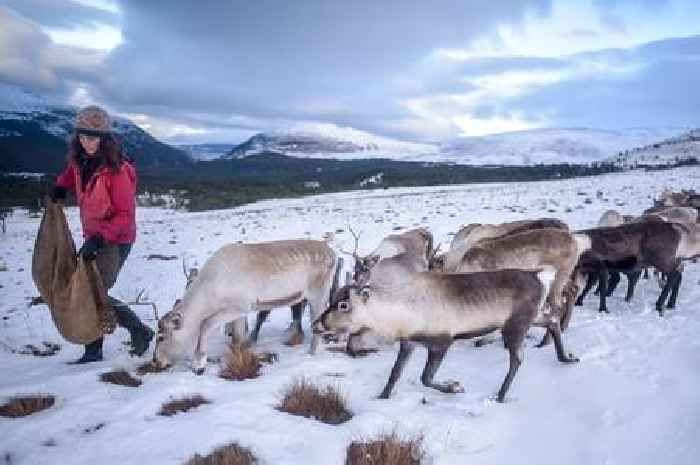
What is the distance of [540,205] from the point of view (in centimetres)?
A: 2575

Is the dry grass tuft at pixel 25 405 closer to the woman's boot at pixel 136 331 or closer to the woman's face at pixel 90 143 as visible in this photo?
the woman's boot at pixel 136 331

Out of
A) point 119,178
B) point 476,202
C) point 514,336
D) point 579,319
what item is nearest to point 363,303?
point 514,336

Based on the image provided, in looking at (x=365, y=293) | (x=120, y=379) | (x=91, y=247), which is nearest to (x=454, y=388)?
(x=365, y=293)

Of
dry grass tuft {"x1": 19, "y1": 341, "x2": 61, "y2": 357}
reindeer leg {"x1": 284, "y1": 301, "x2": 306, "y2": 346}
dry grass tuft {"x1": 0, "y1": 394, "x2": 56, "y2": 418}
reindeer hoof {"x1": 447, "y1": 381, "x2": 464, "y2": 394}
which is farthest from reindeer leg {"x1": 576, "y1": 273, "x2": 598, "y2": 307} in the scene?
dry grass tuft {"x1": 19, "y1": 341, "x2": 61, "y2": 357}

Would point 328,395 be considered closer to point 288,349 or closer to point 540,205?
point 288,349

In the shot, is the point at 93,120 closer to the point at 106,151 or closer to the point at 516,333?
the point at 106,151

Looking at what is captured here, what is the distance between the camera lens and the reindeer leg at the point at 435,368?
5965mm

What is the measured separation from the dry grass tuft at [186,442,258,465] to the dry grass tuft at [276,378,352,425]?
908 mm

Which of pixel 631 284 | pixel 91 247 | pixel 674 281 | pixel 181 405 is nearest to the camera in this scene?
pixel 181 405

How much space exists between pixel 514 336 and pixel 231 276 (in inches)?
139

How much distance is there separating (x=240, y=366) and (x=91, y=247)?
7.42 ft

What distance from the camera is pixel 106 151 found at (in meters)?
6.80

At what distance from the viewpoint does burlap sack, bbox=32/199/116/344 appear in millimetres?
6969

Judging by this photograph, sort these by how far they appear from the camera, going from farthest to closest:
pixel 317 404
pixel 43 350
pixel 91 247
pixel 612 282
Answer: pixel 612 282 → pixel 43 350 → pixel 91 247 → pixel 317 404
